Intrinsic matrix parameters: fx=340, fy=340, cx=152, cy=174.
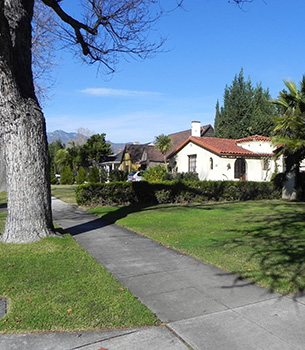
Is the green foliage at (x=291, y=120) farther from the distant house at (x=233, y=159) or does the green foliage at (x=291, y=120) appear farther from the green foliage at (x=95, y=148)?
the green foliage at (x=95, y=148)

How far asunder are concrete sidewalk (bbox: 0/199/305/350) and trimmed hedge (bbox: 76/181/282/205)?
923 centimetres

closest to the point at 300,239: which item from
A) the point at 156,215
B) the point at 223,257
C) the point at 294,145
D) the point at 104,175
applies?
the point at 223,257

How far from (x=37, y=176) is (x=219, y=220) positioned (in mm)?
6161

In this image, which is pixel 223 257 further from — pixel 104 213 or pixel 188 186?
pixel 188 186

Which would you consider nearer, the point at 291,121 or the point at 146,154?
the point at 291,121

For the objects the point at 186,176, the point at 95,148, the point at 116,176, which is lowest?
the point at 116,176

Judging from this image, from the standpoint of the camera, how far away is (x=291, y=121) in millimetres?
16047

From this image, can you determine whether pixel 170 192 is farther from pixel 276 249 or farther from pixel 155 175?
pixel 276 249

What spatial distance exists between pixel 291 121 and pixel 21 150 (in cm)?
1292

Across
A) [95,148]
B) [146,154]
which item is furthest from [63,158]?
[146,154]

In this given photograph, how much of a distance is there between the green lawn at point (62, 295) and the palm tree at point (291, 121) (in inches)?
504

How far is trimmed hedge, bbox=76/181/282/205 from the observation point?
615 inches

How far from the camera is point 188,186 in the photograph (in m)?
17.8

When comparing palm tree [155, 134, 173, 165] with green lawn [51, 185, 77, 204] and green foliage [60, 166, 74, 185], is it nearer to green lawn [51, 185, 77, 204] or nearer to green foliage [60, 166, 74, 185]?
green lawn [51, 185, 77, 204]
